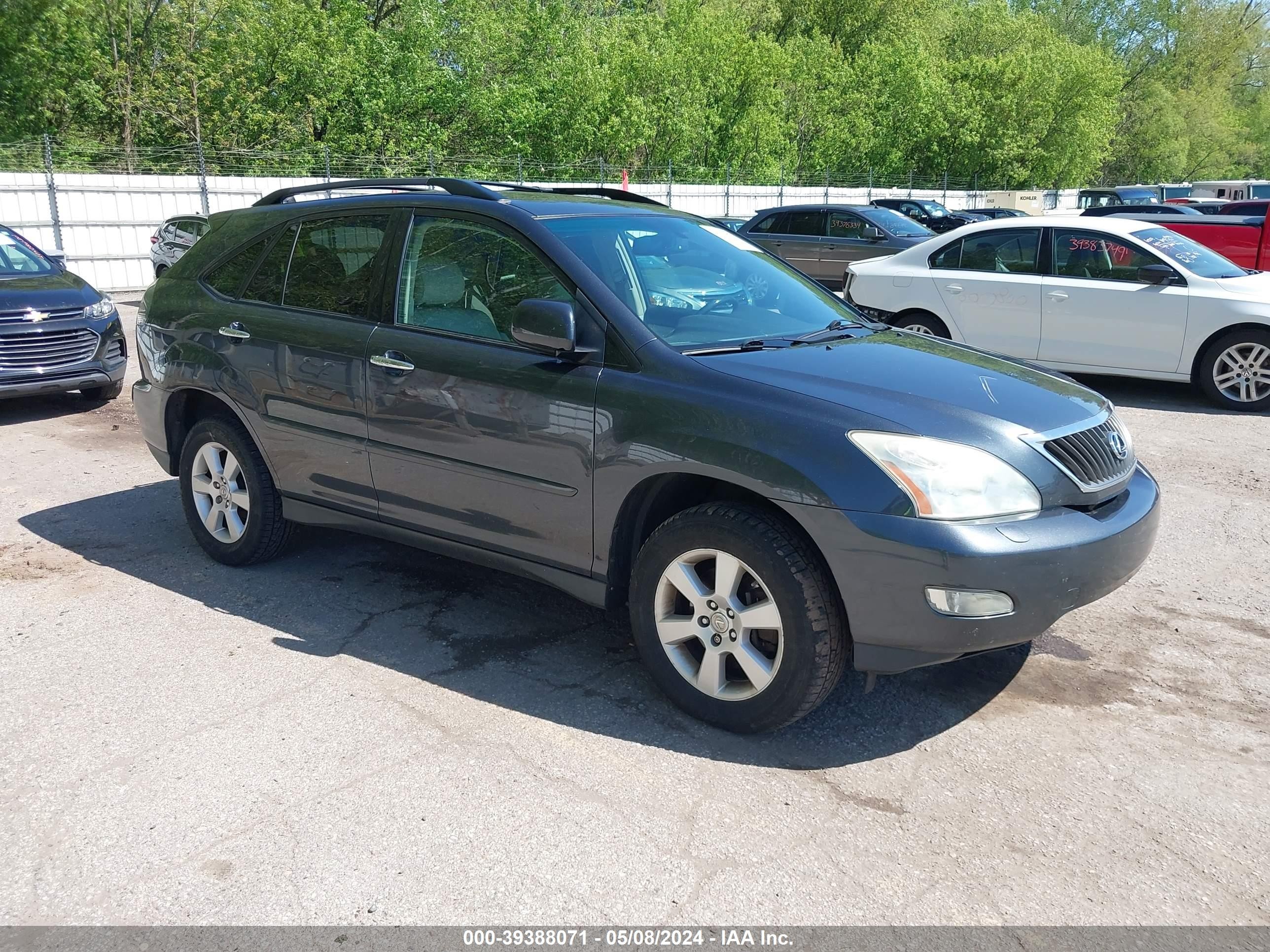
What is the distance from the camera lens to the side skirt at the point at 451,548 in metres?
4.04

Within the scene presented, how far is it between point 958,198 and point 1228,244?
32.8 metres

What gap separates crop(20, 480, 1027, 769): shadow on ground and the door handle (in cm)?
111

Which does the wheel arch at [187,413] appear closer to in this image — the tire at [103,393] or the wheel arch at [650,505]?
the wheel arch at [650,505]

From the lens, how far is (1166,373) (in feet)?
30.9

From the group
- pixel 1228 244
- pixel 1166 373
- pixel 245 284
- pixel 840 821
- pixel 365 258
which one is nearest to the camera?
pixel 840 821

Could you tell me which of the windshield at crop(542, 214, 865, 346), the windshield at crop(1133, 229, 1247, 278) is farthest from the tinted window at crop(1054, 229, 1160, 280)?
the windshield at crop(542, 214, 865, 346)

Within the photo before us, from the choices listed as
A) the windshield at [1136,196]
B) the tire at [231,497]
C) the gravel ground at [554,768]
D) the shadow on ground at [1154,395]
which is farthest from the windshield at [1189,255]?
the windshield at [1136,196]

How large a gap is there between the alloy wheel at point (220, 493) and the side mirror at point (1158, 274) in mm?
7647

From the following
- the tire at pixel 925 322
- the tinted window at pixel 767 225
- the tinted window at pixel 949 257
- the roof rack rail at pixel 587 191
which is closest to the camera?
the roof rack rail at pixel 587 191

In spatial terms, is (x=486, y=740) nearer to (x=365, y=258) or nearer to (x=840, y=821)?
(x=840, y=821)

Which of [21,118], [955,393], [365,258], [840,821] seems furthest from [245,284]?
[21,118]

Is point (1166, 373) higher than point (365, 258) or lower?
→ lower

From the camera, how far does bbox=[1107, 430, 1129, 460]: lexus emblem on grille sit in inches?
153

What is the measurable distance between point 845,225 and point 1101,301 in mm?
7610
